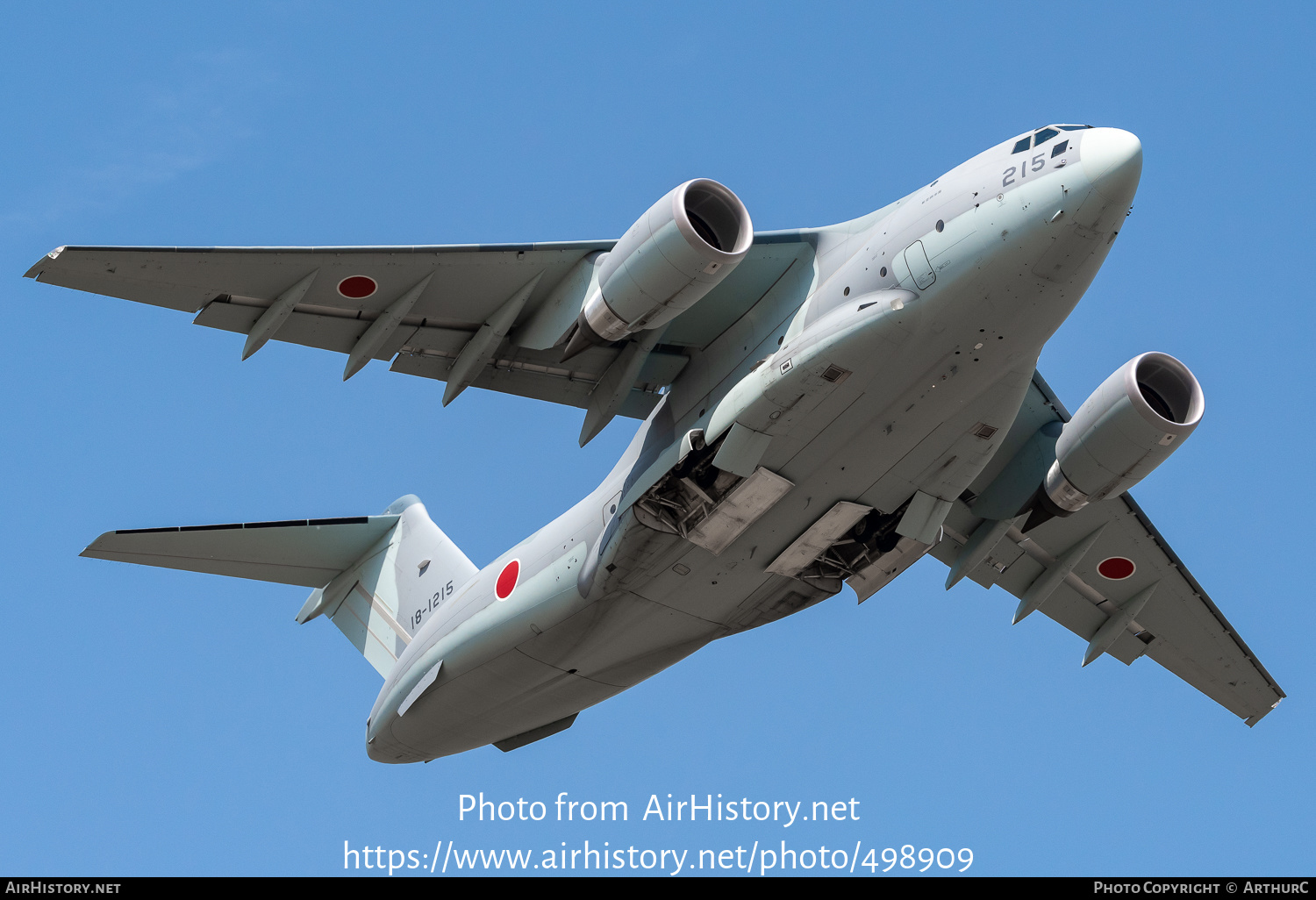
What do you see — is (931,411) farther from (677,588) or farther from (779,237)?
(677,588)

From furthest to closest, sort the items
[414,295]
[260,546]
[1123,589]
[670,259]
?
[260,546] → [1123,589] → [414,295] → [670,259]

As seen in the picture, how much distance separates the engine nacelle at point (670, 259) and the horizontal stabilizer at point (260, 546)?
527 cm

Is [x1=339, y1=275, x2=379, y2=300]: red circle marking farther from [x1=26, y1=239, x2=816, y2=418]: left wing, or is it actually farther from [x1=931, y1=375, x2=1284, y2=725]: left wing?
[x1=931, y1=375, x2=1284, y2=725]: left wing

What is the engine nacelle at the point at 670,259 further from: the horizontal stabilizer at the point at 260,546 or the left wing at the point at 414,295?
the horizontal stabilizer at the point at 260,546

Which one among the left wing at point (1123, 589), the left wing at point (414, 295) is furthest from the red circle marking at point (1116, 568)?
the left wing at point (414, 295)

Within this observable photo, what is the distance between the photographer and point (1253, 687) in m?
15.7

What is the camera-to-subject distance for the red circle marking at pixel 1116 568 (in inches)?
586

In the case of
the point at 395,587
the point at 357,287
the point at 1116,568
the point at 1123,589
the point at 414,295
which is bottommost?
the point at 1123,589

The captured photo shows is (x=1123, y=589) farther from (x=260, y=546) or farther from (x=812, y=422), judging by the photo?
(x=260, y=546)

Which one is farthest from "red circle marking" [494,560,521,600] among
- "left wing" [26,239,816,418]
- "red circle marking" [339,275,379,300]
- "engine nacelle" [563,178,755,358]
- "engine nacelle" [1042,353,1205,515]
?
"engine nacelle" [1042,353,1205,515]

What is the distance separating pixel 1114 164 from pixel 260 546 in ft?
30.6

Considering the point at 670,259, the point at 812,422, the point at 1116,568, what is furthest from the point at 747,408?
the point at 1116,568

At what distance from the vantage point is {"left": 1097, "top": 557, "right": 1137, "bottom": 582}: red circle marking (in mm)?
14883

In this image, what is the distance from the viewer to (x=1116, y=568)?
15.0 meters
